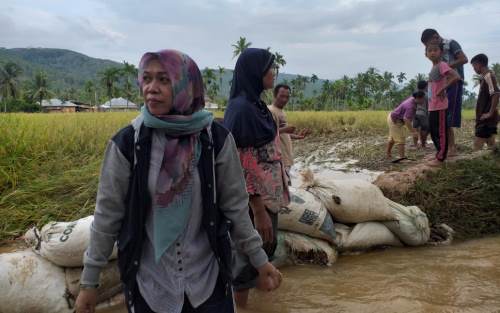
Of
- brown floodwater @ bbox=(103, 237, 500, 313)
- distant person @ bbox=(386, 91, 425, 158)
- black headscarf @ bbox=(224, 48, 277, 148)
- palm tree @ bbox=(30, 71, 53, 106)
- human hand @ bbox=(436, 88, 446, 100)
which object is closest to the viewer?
black headscarf @ bbox=(224, 48, 277, 148)

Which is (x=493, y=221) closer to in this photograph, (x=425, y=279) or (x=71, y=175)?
(x=425, y=279)

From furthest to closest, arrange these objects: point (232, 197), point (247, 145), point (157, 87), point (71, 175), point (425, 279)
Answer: point (71, 175) < point (425, 279) < point (247, 145) < point (232, 197) < point (157, 87)

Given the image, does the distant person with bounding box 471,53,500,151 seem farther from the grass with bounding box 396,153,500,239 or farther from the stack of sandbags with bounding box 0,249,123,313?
the stack of sandbags with bounding box 0,249,123,313

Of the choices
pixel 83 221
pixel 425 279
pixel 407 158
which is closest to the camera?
pixel 83 221

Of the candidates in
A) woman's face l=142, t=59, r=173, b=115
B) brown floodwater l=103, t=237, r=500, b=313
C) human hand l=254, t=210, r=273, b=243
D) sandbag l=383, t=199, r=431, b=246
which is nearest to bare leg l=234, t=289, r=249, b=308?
brown floodwater l=103, t=237, r=500, b=313

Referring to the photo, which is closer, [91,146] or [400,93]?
[91,146]

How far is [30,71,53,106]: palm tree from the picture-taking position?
51531 mm

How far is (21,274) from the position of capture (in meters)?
2.23

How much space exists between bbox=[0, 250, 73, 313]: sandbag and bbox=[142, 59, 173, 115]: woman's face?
1.55 m

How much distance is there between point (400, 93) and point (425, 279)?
182 ft

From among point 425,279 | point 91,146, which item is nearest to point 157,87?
point 425,279

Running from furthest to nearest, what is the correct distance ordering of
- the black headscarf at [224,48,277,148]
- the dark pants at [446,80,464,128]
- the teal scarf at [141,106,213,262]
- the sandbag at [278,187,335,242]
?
the dark pants at [446,80,464,128] → the sandbag at [278,187,335,242] → the black headscarf at [224,48,277,148] → the teal scarf at [141,106,213,262]

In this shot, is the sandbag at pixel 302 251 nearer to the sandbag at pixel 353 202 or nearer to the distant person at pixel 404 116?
the sandbag at pixel 353 202

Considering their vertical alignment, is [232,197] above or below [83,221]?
above
